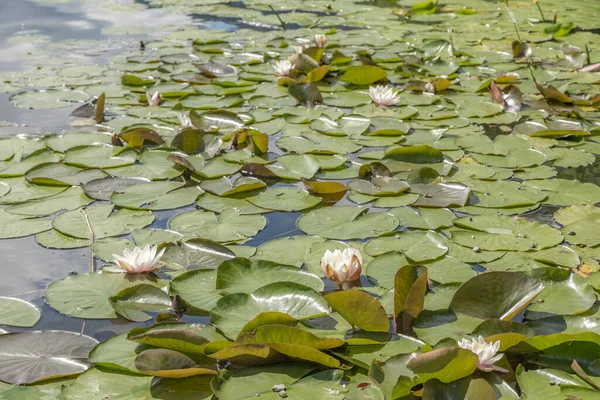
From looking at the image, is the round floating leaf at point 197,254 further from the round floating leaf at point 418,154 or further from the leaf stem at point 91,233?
the round floating leaf at point 418,154

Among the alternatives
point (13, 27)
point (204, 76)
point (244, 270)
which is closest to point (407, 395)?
point (244, 270)

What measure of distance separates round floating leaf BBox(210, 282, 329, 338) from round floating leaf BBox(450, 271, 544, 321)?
1.33 ft

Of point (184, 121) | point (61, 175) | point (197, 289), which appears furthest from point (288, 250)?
point (184, 121)

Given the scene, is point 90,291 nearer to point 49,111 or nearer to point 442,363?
point 442,363

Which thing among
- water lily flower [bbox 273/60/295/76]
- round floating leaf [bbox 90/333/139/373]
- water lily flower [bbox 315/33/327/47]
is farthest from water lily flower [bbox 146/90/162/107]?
round floating leaf [bbox 90/333/139/373]

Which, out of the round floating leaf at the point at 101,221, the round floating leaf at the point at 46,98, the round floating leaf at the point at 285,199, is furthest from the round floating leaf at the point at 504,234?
the round floating leaf at the point at 46,98

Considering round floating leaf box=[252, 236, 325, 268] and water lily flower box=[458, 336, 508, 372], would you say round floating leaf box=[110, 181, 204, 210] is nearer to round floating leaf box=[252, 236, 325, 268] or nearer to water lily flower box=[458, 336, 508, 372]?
round floating leaf box=[252, 236, 325, 268]

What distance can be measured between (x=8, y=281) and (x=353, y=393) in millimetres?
1257

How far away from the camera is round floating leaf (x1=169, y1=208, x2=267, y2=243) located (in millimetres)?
2377

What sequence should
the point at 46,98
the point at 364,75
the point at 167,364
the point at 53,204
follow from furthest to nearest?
the point at 364,75 < the point at 46,98 < the point at 53,204 < the point at 167,364

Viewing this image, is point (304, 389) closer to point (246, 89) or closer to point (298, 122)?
point (298, 122)

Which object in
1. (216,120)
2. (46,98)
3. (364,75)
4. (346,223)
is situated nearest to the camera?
(346,223)

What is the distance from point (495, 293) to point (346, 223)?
776 millimetres

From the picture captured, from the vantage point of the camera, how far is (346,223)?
8.06 ft
